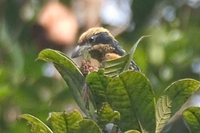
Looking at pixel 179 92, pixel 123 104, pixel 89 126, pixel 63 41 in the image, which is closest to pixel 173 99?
pixel 179 92

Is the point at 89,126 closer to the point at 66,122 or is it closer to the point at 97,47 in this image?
the point at 66,122

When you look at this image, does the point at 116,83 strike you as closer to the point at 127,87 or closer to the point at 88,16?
the point at 127,87

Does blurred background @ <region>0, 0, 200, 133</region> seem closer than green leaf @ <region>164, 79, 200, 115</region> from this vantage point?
No

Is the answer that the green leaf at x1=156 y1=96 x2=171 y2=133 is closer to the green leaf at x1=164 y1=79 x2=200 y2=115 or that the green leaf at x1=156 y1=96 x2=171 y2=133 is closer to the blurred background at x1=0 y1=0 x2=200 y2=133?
the green leaf at x1=164 y1=79 x2=200 y2=115

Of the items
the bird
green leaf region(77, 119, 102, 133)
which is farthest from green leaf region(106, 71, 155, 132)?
the bird


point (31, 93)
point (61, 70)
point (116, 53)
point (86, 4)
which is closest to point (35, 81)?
point (31, 93)

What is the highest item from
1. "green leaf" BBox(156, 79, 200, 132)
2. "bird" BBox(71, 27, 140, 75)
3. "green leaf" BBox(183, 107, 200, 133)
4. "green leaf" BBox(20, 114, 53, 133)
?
"bird" BBox(71, 27, 140, 75)

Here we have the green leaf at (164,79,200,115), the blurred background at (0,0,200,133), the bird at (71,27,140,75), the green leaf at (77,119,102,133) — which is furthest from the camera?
the blurred background at (0,0,200,133)

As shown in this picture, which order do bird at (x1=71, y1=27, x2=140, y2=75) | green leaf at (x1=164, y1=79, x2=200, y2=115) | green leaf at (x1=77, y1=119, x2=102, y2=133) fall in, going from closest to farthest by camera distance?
green leaf at (x1=77, y1=119, x2=102, y2=133)
green leaf at (x1=164, y1=79, x2=200, y2=115)
bird at (x1=71, y1=27, x2=140, y2=75)

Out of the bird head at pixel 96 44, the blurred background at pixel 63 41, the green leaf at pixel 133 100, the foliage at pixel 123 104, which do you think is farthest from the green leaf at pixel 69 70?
the blurred background at pixel 63 41
